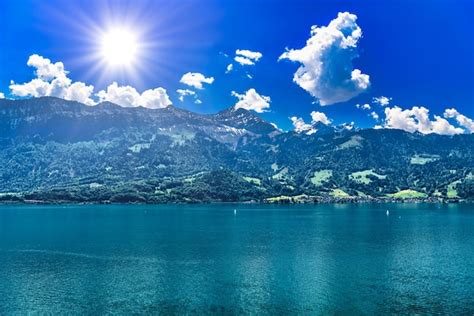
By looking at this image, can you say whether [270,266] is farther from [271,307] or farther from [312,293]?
[271,307]

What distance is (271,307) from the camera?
77125 millimetres

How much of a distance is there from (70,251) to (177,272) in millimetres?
50421

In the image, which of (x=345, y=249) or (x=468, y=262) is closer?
(x=468, y=262)

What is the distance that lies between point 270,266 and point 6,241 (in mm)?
106830

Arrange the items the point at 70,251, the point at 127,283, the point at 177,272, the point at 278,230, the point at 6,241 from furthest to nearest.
→ the point at 278,230 → the point at 6,241 → the point at 70,251 → the point at 177,272 → the point at 127,283

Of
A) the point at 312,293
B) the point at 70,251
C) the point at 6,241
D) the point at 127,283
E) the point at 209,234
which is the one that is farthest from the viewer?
the point at 209,234

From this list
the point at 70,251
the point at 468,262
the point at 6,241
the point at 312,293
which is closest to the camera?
the point at 312,293

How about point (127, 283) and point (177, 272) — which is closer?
point (127, 283)

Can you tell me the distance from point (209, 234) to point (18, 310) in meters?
111

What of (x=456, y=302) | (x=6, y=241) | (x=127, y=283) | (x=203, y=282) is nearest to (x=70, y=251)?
(x=6, y=241)

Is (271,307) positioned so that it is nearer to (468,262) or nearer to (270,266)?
(270,266)

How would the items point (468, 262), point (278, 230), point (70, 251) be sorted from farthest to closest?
point (278, 230) < point (70, 251) < point (468, 262)

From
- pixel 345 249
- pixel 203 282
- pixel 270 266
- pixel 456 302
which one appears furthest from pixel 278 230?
pixel 456 302

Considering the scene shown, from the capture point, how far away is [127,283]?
9481cm
